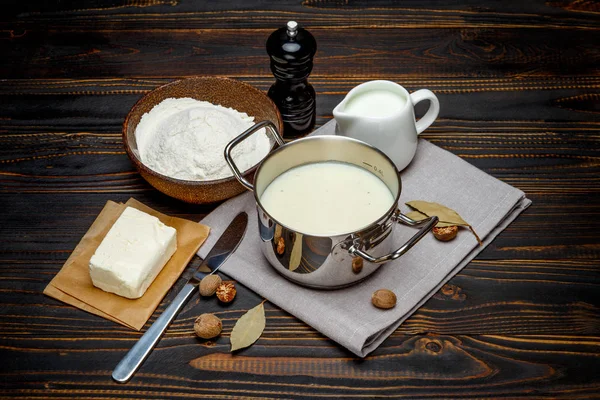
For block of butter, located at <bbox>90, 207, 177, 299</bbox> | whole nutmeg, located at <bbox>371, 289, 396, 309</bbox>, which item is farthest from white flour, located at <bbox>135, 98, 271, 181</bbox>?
whole nutmeg, located at <bbox>371, 289, 396, 309</bbox>

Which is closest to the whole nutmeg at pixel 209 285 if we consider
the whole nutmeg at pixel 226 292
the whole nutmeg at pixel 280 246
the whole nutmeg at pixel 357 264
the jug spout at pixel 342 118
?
the whole nutmeg at pixel 226 292

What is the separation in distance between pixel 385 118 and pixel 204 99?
406mm

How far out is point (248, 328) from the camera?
1.16 m

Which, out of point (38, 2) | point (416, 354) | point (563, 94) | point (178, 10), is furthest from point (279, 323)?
point (38, 2)

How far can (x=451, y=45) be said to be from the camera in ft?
5.59

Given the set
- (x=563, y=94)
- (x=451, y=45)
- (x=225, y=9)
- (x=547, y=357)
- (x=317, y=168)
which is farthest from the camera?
(x=225, y=9)

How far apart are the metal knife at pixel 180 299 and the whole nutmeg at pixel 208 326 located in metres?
0.05

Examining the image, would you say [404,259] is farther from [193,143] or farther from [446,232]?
[193,143]

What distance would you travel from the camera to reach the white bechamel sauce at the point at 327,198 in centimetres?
115

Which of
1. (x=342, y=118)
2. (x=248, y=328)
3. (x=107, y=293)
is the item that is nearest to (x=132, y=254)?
(x=107, y=293)

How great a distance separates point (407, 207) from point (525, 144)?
0.33m

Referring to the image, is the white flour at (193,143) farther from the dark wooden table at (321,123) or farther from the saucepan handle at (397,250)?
the saucepan handle at (397,250)

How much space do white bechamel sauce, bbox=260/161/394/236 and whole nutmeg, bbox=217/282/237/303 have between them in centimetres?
15

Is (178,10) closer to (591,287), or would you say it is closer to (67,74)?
(67,74)
